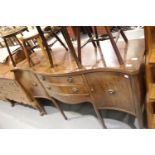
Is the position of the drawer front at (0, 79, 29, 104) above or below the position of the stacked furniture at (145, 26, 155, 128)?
below

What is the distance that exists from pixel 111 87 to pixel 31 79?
3.13 feet

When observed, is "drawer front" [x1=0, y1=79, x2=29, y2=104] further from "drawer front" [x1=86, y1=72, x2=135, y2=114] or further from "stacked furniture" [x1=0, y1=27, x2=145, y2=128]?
"drawer front" [x1=86, y1=72, x2=135, y2=114]

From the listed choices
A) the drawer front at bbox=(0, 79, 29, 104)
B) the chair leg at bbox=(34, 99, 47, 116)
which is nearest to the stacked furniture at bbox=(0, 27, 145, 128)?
the drawer front at bbox=(0, 79, 29, 104)

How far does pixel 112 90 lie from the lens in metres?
1.53

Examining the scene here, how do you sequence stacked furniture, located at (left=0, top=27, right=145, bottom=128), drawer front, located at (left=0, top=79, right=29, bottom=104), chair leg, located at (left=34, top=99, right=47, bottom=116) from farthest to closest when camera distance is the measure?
chair leg, located at (left=34, top=99, right=47, bottom=116) < drawer front, located at (left=0, top=79, right=29, bottom=104) < stacked furniture, located at (left=0, top=27, right=145, bottom=128)

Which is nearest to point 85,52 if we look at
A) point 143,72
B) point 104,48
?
point 104,48

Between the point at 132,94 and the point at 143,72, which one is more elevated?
the point at 143,72

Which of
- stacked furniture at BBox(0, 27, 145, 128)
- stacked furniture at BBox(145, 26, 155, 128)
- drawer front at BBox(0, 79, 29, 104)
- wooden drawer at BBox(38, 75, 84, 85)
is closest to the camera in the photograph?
stacked furniture at BBox(145, 26, 155, 128)

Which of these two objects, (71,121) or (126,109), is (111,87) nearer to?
(126,109)

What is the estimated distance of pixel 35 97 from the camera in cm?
237

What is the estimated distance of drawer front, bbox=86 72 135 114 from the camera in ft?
4.66
